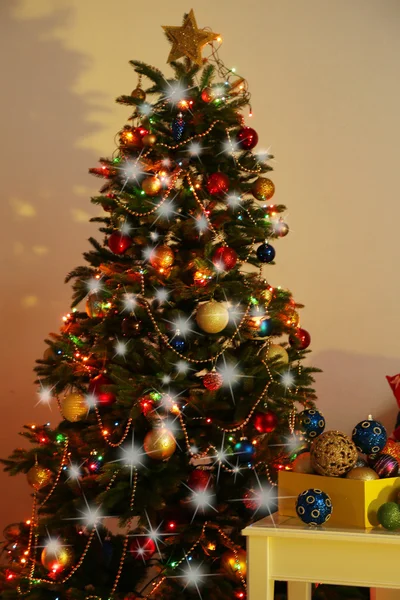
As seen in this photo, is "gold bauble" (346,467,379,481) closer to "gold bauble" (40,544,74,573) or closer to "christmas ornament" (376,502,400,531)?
"christmas ornament" (376,502,400,531)

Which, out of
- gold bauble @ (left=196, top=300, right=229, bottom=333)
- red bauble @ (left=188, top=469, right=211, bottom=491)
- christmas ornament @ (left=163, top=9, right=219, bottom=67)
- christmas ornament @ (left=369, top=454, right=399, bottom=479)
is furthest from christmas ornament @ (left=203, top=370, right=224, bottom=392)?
christmas ornament @ (left=163, top=9, right=219, bottom=67)

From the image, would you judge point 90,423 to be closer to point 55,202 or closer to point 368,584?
point 368,584

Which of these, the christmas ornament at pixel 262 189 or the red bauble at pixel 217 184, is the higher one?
the christmas ornament at pixel 262 189

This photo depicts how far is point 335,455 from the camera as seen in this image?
51.6 inches

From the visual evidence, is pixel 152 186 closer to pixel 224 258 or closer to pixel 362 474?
pixel 224 258

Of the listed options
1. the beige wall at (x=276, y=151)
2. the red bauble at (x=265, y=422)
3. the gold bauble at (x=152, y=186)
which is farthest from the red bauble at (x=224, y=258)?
the beige wall at (x=276, y=151)

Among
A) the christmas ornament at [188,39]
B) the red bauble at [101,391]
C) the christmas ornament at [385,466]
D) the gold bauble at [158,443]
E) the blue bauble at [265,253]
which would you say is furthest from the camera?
the christmas ornament at [188,39]

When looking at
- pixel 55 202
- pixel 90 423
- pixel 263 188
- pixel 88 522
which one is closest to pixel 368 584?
pixel 88 522

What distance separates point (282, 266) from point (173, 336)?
3.56 feet

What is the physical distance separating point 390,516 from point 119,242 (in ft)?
3.44

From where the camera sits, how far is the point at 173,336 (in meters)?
1.88

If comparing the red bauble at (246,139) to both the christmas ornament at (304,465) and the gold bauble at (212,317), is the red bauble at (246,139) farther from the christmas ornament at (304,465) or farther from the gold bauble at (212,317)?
the christmas ornament at (304,465)

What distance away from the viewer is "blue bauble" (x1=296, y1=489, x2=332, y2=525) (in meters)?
1.24

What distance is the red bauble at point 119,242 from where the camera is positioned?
1.95 m
